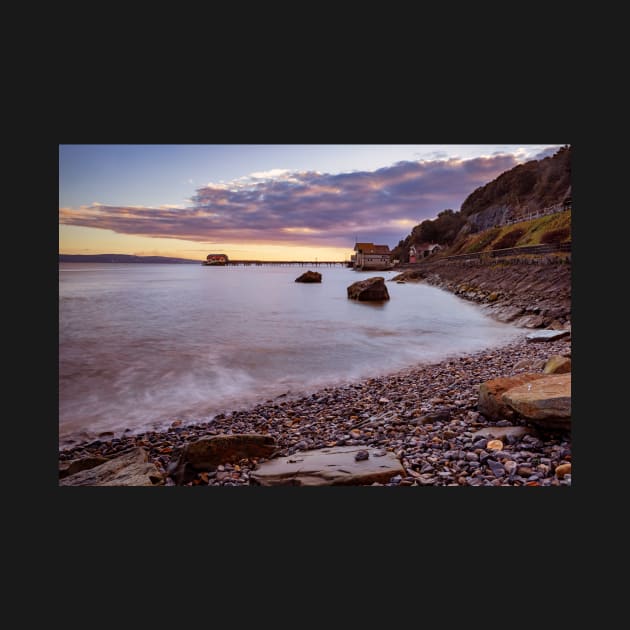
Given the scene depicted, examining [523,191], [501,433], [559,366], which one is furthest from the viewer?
[523,191]

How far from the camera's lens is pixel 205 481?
3020 millimetres

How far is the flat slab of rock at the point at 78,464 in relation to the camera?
131 inches

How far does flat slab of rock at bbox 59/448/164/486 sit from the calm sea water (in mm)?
735

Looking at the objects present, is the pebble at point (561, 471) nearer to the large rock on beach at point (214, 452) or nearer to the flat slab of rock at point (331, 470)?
the flat slab of rock at point (331, 470)

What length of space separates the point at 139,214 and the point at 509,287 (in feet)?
34.8

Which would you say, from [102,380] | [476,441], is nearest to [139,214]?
[102,380]

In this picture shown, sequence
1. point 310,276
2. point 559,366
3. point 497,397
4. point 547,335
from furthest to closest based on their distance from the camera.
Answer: point 310,276
point 547,335
point 559,366
point 497,397

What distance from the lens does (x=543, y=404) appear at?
301cm

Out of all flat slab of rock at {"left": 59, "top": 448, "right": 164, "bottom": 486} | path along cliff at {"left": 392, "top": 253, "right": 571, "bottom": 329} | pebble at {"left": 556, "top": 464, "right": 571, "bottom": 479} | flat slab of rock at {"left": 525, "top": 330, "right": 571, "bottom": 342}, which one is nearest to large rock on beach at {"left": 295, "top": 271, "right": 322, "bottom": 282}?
path along cliff at {"left": 392, "top": 253, "right": 571, "bottom": 329}

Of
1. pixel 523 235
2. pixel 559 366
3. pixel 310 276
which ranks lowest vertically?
pixel 559 366

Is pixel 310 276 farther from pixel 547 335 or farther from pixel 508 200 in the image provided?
pixel 547 335

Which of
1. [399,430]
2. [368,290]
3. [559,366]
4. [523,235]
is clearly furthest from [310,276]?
[399,430]

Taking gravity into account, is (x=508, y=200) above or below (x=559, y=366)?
above

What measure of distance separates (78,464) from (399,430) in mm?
3007
